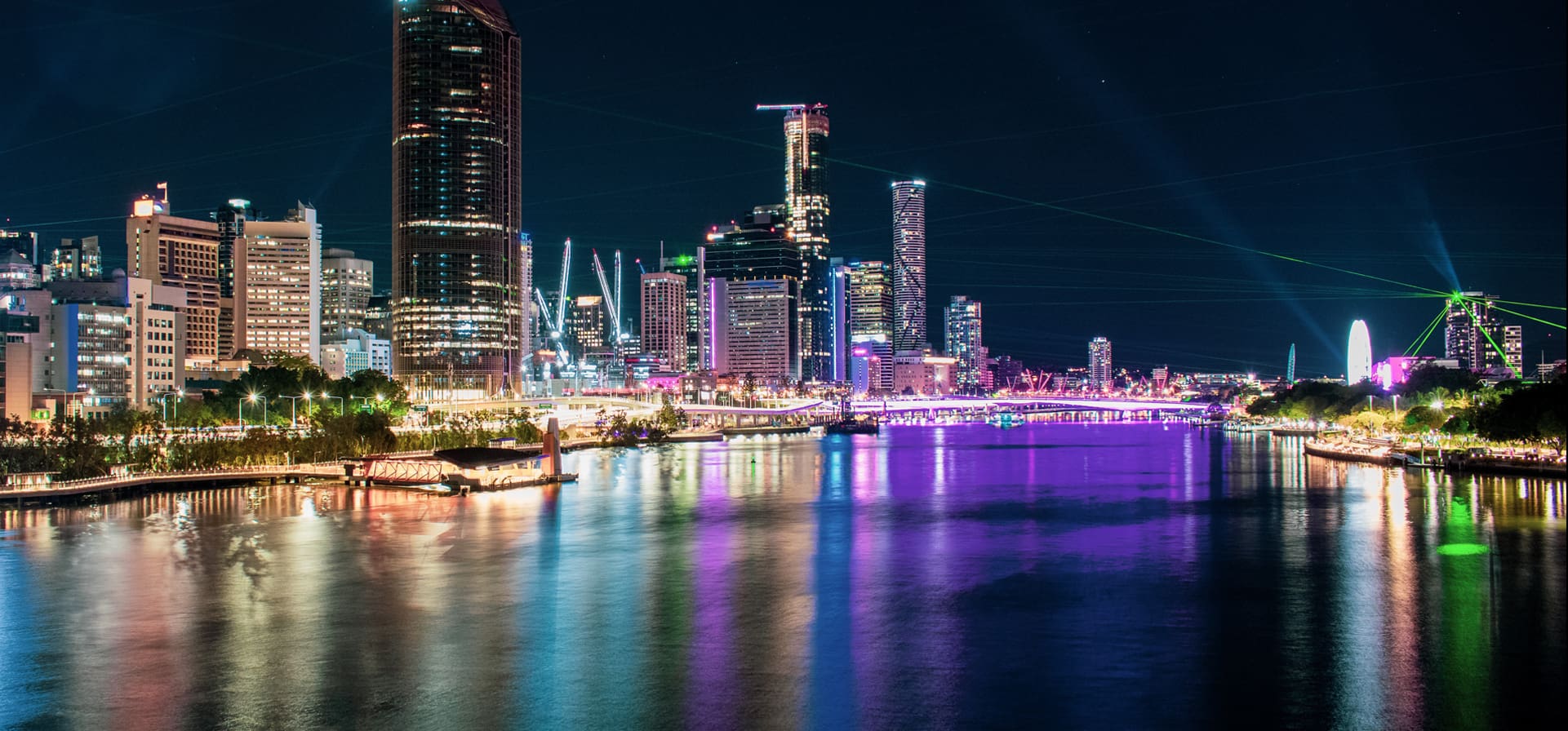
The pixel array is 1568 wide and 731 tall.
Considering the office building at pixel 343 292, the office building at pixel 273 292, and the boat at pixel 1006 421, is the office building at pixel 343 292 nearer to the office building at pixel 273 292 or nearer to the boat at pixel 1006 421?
the office building at pixel 273 292

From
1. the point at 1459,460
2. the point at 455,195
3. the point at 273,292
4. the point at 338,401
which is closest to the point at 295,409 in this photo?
the point at 338,401

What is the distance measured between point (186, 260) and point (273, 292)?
9.46 m

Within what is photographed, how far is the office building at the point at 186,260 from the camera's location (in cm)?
11988

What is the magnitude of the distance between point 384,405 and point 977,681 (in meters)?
67.4

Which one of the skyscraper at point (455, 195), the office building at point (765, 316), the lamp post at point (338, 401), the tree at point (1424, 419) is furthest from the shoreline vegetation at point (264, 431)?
the office building at point (765, 316)

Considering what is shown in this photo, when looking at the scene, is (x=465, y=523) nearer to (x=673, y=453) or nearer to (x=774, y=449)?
(x=673, y=453)

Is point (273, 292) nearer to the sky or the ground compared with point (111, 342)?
nearer to the sky

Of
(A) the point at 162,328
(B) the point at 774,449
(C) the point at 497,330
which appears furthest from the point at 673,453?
(C) the point at 497,330

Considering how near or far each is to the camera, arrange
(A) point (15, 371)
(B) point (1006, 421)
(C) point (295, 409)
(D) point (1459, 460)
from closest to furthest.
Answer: (D) point (1459, 460)
(C) point (295, 409)
(A) point (15, 371)
(B) point (1006, 421)

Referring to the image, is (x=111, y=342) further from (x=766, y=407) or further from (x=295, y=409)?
(x=766, y=407)

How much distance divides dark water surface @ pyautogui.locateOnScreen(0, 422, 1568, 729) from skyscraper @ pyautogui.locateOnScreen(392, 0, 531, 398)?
77.2 meters

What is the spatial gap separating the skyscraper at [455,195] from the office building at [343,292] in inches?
1664

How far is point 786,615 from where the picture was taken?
1869 centimetres

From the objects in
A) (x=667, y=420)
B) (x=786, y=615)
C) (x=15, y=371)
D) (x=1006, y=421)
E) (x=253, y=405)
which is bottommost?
(x=786, y=615)
